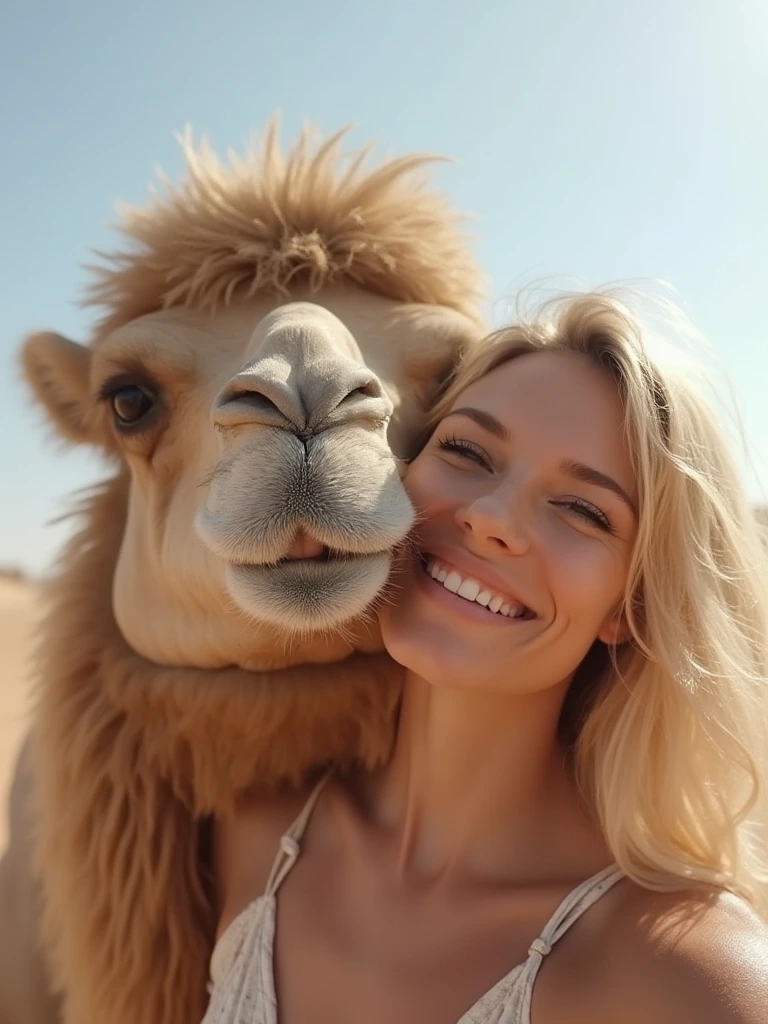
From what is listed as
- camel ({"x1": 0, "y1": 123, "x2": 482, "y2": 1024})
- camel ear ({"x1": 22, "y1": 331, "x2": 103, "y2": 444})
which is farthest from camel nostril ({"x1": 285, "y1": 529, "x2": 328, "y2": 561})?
camel ear ({"x1": 22, "y1": 331, "x2": 103, "y2": 444})

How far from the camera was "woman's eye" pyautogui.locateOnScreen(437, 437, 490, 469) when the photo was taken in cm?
178

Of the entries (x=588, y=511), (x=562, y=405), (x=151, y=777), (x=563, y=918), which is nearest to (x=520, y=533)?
(x=588, y=511)

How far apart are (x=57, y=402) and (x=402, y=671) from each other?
1464mm

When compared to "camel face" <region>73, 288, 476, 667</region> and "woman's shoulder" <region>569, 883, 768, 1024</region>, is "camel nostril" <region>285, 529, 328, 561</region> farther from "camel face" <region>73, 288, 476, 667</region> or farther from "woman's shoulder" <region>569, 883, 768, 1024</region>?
"woman's shoulder" <region>569, 883, 768, 1024</region>

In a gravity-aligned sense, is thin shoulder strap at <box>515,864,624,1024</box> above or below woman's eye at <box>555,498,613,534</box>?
below

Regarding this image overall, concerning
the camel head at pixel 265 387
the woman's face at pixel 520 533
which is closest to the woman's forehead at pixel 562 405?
the woman's face at pixel 520 533

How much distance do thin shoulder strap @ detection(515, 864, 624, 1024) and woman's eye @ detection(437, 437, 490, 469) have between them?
817 millimetres

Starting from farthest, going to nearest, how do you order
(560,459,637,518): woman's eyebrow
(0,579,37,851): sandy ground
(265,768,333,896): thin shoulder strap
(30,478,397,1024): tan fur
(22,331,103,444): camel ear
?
1. (0,579,37,851): sandy ground
2. (22,331,103,444): camel ear
3. (30,478,397,1024): tan fur
4. (265,768,333,896): thin shoulder strap
5. (560,459,637,518): woman's eyebrow

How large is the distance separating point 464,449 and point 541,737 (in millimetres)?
649

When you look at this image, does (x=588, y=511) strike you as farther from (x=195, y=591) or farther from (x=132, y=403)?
(x=132, y=403)

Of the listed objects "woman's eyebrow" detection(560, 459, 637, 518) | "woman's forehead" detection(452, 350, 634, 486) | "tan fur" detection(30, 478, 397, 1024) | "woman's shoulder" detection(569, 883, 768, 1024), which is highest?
"woman's forehead" detection(452, 350, 634, 486)

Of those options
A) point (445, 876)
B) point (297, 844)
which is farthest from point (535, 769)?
point (297, 844)

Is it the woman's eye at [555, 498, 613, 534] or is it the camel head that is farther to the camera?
the woman's eye at [555, 498, 613, 534]

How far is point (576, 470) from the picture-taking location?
1699mm
